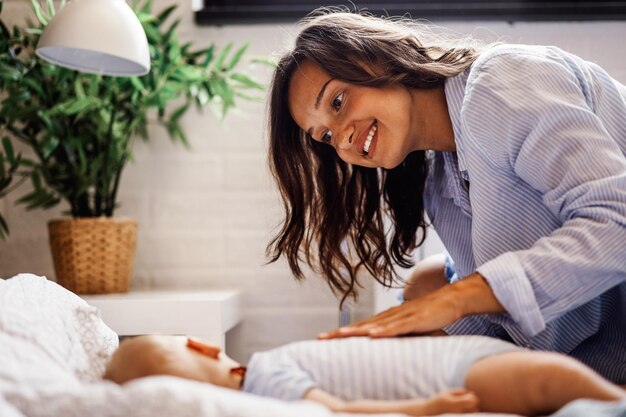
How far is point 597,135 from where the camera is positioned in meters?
1.03

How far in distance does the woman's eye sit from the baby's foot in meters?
0.70

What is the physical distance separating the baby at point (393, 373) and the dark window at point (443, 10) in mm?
1331

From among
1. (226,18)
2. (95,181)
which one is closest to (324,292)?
(95,181)

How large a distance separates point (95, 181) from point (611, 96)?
1222mm

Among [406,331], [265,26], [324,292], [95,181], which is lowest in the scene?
[324,292]

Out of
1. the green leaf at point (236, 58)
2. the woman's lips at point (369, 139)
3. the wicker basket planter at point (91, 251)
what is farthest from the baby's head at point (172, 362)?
the green leaf at point (236, 58)

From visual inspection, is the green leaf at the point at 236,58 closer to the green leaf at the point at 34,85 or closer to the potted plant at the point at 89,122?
the potted plant at the point at 89,122

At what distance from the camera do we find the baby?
2.51ft

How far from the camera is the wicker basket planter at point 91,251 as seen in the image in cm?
179

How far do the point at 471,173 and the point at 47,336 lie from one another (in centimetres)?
70

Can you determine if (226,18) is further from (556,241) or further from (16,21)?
(556,241)

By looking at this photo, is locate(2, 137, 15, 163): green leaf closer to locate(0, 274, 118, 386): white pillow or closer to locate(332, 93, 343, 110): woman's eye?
locate(0, 274, 118, 386): white pillow

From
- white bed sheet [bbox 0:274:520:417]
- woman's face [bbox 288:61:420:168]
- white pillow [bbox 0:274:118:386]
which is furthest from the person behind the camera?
woman's face [bbox 288:61:420:168]

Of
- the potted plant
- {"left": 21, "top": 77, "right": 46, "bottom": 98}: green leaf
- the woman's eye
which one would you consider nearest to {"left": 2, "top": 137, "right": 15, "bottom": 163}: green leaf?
the potted plant
